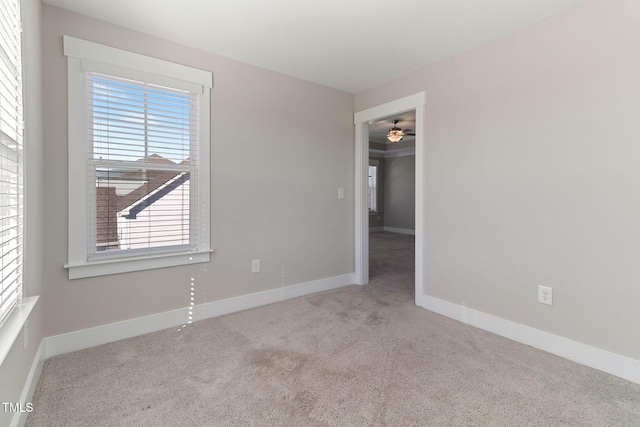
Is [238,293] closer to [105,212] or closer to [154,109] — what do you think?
[105,212]

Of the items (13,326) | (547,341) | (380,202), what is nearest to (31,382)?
(13,326)

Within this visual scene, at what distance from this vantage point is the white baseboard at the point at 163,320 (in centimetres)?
233

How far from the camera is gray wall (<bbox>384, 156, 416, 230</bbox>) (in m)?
9.19

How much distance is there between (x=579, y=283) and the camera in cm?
221

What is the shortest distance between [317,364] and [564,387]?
58.0 inches

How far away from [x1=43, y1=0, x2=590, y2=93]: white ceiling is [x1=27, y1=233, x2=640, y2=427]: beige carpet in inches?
94.6

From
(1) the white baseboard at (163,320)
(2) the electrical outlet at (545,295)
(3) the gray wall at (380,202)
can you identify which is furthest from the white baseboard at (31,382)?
(3) the gray wall at (380,202)

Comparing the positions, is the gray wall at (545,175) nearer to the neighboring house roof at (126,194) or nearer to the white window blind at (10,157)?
the neighboring house roof at (126,194)

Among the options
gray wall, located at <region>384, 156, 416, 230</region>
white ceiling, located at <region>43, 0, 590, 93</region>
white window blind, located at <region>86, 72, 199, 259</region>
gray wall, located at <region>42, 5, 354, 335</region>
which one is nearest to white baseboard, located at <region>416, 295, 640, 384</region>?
gray wall, located at <region>42, 5, 354, 335</region>

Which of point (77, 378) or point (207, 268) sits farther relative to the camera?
point (207, 268)

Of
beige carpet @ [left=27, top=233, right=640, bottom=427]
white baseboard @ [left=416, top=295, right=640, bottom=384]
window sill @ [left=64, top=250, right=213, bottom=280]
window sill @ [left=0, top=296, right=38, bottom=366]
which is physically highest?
window sill @ [left=64, top=250, right=213, bottom=280]

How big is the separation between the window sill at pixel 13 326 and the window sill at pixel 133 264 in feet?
2.13

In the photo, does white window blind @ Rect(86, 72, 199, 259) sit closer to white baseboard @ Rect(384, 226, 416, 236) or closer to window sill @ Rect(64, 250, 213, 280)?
window sill @ Rect(64, 250, 213, 280)

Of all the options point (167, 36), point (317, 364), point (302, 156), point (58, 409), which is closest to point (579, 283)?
point (317, 364)
